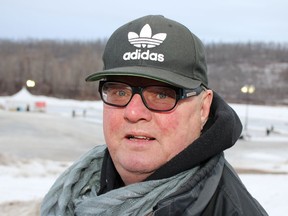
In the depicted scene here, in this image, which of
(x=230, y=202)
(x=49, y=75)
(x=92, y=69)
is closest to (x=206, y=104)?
(x=230, y=202)

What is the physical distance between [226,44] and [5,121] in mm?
166494

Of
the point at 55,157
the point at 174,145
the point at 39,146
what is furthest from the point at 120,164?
the point at 39,146

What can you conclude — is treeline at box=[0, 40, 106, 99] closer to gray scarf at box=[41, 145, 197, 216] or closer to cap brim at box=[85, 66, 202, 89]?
gray scarf at box=[41, 145, 197, 216]

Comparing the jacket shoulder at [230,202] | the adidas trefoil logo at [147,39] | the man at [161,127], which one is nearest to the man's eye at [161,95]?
the man at [161,127]

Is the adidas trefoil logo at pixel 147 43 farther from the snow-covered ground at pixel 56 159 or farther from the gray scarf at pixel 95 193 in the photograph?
the snow-covered ground at pixel 56 159

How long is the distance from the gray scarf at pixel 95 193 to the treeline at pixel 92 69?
314 feet

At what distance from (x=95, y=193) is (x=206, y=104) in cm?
81

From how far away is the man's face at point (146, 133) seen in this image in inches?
75.0

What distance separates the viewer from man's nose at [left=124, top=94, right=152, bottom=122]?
1.90 metres

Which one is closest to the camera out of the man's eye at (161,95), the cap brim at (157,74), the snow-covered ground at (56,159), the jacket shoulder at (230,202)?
the jacket shoulder at (230,202)

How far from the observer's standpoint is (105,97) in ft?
6.91

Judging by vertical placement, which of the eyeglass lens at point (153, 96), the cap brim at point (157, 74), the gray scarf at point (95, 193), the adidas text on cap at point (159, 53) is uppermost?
the adidas text on cap at point (159, 53)

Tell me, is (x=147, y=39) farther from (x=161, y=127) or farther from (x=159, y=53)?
(x=161, y=127)

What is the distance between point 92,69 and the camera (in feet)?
422
